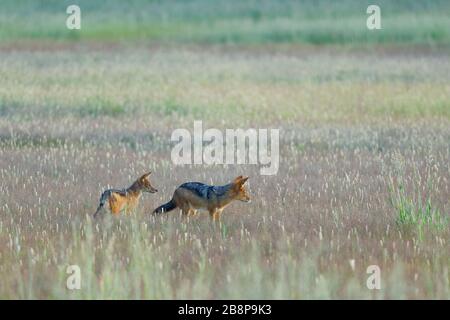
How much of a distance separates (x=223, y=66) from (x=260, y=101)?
9.05 m

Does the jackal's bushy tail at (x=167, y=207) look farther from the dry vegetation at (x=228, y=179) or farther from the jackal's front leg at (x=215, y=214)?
the jackal's front leg at (x=215, y=214)

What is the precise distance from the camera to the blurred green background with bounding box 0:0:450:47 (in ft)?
147

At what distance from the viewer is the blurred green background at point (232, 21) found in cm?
4472

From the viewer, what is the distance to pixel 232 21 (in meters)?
52.7

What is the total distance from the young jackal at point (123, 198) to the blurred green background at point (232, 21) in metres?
32.0

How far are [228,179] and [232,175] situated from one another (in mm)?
350

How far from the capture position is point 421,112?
20.9 metres

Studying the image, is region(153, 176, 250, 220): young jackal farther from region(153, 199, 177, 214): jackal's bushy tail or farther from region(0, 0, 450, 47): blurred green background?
region(0, 0, 450, 47): blurred green background

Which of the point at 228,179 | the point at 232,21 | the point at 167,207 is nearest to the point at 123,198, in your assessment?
the point at 167,207

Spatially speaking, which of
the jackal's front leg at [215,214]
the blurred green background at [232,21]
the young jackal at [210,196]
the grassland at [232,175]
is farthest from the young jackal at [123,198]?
the blurred green background at [232,21]

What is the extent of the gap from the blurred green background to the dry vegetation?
17.0 meters
